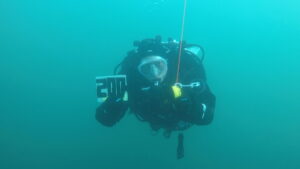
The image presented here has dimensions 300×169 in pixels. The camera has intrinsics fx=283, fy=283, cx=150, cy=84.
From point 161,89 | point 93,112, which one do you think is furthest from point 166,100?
point 93,112

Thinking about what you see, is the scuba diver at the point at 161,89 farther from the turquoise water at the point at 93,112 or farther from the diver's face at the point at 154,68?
the turquoise water at the point at 93,112

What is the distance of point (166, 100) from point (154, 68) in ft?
1.24

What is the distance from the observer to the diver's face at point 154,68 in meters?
3.14

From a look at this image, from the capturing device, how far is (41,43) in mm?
7875

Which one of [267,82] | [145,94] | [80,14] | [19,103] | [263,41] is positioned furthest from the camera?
[263,41]

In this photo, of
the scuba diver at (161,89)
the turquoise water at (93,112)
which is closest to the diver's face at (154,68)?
the scuba diver at (161,89)

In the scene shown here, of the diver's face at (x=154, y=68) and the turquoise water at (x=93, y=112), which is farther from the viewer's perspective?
the turquoise water at (x=93, y=112)

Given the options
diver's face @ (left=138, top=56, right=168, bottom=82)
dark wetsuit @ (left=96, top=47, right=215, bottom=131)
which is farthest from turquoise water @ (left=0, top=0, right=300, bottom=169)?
diver's face @ (left=138, top=56, right=168, bottom=82)

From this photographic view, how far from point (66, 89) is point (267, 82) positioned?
18.5 ft

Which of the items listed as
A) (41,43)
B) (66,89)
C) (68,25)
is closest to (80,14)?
(68,25)

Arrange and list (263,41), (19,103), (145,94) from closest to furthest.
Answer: (145,94) < (19,103) < (263,41)

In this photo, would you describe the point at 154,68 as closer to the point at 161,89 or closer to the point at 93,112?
the point at 161,89

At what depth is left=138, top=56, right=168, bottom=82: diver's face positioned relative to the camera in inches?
124

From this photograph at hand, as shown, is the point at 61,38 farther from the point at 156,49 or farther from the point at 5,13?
the point at 156,49
